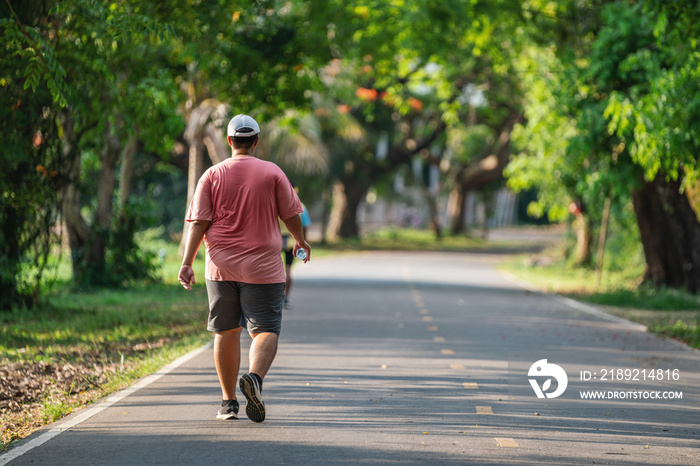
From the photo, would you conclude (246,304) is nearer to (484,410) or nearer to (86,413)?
(86,413)

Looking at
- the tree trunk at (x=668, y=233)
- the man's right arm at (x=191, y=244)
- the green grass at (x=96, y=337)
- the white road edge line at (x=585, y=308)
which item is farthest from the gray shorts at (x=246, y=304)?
the tree trunk at (x=668, y=233)

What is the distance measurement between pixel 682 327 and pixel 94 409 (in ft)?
29.0

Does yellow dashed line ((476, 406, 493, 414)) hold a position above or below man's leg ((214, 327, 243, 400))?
below

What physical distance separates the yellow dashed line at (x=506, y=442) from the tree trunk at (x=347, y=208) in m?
Answer: 37.9

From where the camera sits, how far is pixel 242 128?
6734 millimetres

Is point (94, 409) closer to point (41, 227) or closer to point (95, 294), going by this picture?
point (41, 227)

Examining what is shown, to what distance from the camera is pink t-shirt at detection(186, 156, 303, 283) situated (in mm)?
6602

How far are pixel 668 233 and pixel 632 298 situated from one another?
80.9 inches

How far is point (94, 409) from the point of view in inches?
282

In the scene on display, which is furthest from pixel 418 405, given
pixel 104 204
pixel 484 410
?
pixel 104 204

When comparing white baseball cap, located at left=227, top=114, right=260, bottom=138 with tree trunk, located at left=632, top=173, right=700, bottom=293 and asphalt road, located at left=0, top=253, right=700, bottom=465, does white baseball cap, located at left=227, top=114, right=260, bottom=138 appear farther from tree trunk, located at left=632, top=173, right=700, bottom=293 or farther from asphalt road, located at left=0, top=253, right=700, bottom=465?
tree trunk, located at left=632, top=173, right=700, bottom=293

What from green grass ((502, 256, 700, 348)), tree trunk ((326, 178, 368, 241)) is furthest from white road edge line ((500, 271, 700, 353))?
tree trunk ((326, 178, 368, 241))

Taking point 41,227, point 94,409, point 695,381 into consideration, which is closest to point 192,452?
point 94,409

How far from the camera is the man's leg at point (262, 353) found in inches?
259
